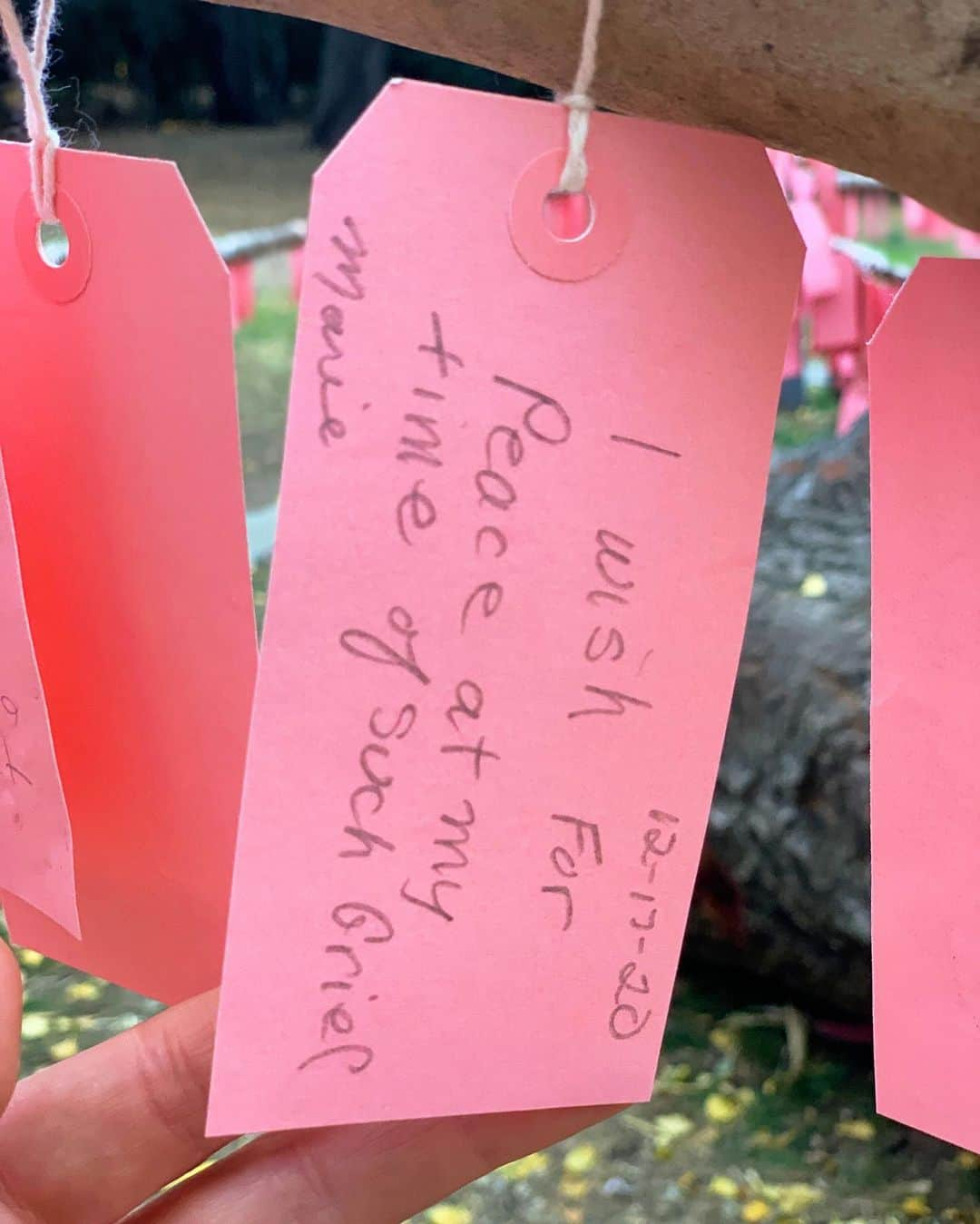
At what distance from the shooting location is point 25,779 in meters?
0.37

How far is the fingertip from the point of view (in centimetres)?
39

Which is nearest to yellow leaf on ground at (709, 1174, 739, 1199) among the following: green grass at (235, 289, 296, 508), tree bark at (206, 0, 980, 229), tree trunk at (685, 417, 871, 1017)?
tree trunk at (685, 417, 871, 1017)

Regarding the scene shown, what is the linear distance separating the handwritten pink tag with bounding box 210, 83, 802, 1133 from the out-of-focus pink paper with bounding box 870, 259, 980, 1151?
1.4 inches

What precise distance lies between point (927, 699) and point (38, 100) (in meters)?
0.31

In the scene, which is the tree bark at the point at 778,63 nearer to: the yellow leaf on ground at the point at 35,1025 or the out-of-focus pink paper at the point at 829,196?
the yellow leaf on ground at the point at 35,1025

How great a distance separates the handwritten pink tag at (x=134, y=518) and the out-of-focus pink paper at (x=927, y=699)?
19 centimetres

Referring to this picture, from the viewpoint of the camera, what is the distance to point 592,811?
32 centimetres

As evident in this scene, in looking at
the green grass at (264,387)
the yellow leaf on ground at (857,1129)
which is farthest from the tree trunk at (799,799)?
the green grass at (264,387)

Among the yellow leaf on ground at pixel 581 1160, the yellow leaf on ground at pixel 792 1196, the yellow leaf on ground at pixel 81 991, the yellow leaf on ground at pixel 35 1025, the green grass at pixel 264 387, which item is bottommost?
the yellow leaf on ground at pixel 81 991

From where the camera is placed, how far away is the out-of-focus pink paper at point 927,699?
29cm

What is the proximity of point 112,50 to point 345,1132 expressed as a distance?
6.89ft

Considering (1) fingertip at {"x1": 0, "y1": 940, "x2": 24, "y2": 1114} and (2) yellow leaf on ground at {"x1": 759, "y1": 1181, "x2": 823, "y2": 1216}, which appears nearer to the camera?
(1) fingertip at {"x1": 0, "y1": 940, "x2": 24, "y2": 1114}

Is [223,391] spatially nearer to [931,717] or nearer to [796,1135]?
[931,717]

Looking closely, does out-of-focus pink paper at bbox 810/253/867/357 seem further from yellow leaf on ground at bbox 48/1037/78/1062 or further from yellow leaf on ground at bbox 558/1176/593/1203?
yellow leaf on ground at bbox 48/1037/78/1062
